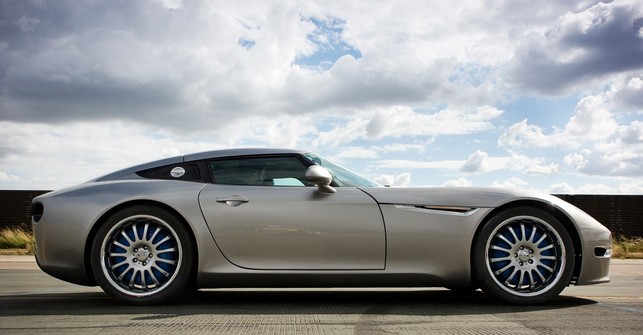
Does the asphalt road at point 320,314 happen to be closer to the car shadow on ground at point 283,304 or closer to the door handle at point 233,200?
the car shadow on ground at point 283,304

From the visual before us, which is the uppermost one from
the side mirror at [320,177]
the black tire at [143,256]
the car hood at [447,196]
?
the side mirror at [320,177]

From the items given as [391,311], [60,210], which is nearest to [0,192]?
[60,210]

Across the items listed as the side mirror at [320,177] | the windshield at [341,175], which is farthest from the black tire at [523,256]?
the side mirror at [320,177]

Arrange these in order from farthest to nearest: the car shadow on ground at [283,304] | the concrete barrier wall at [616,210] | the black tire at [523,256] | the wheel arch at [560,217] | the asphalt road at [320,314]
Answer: the concrete barrier wall at [616,210], the wheel arch at [560,217], the black tire at [523,256], the car shadow on ground at [283,304], the asphalt road at [320,314]

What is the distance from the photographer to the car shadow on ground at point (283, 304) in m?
4.71

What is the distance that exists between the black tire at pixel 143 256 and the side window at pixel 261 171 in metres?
0.55

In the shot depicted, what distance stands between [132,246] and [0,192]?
61.8ft

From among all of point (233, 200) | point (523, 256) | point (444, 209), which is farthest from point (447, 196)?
point (233, 200)

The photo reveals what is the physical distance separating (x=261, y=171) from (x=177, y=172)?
27.0 inches

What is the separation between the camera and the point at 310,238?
4941 millimetres

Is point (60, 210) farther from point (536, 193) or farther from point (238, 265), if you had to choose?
point (536, 193)

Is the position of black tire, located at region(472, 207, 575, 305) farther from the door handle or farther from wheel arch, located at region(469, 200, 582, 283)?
the door handle

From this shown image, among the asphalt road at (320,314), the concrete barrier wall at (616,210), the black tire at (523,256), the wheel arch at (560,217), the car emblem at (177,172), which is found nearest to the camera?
the asphalt road at (320,314)

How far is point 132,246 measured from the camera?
5.01m
